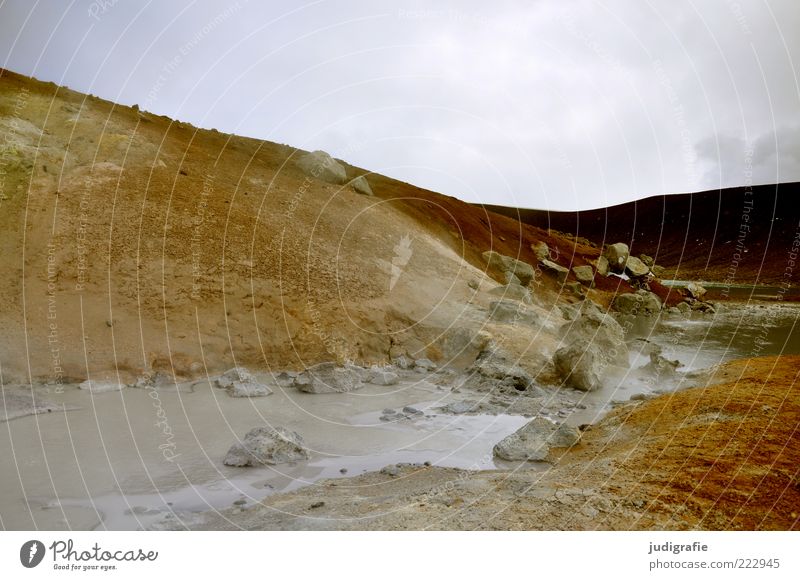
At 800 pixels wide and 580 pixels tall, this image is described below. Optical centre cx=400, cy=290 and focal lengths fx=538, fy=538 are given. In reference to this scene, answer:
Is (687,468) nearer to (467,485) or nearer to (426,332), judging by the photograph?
(467,485)

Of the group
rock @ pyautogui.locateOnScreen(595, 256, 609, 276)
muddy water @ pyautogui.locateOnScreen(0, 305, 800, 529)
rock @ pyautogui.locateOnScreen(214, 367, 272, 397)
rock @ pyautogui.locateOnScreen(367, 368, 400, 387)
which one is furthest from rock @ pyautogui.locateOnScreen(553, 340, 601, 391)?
rock @ pyautogui.locateOnScreen(595, 256, 609, 276)

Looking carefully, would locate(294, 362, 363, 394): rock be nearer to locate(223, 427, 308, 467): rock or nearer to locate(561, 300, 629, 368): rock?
locate(223, 427, 308, 467): rock

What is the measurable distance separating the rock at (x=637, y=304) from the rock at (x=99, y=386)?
21188mm

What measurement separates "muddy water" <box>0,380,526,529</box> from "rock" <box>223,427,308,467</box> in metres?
0.16

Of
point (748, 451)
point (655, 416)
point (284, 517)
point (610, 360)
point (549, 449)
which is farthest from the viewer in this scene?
point (610, 360)

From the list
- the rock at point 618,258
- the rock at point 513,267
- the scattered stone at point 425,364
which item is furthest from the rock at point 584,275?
the scattered stone at point 425,364

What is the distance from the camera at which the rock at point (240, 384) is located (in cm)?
967

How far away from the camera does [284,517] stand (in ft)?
17.0

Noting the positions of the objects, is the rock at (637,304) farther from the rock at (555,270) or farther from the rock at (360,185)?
the rock at (360,185)

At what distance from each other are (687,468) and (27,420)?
840 cm

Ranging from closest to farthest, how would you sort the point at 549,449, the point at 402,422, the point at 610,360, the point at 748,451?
the point at 748,451 < the point at 549,449 < the point at 402,422 < the point at 610,360

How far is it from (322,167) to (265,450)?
44.8 ft
